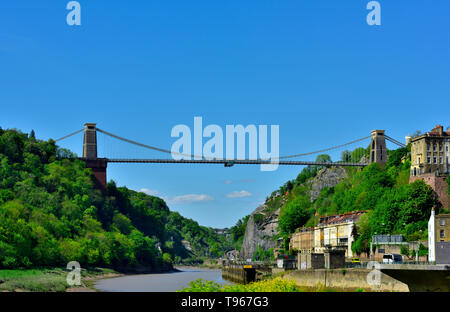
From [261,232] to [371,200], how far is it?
56.0 m

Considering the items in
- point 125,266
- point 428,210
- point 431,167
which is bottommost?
point 125,266

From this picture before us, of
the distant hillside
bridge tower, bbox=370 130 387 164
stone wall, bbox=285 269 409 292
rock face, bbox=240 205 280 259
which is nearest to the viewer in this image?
stone wall, bbox=285 269 409 292

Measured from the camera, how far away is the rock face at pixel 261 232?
134750mm

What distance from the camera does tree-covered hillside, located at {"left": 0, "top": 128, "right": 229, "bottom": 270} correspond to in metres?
80.6

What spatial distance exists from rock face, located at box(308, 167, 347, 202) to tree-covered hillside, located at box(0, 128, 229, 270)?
34207mm

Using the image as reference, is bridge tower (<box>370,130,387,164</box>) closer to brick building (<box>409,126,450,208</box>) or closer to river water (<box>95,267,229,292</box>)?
brick building (<box>409,126,450,208</box>)

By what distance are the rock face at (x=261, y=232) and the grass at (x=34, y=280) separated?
58.9m

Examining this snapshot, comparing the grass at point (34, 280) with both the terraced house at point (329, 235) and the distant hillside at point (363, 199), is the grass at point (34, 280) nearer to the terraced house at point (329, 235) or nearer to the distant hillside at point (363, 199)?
the terraced house at point (329, 235)

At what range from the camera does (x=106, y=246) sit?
106 meters

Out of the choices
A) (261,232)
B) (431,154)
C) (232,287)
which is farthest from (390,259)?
(261,232)

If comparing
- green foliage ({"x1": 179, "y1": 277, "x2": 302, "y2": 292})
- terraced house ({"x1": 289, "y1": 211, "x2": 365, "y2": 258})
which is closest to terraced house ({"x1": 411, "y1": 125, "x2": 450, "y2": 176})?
terraced house ({"x1": 289, "y1": 211, "x2": 365, "y2": 258})
